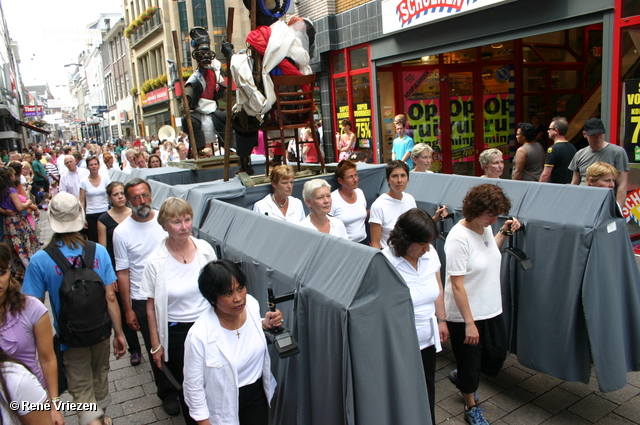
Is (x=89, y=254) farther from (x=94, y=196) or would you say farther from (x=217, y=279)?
(x=94, y=196)

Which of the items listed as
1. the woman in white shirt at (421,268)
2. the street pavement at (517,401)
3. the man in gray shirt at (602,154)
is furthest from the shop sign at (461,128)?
the woman in white shirt at (421,268)

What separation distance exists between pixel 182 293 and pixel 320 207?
1.40 metres

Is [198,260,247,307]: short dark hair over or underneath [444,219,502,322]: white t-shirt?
over

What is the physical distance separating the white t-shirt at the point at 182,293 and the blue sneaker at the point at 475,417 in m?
2.05

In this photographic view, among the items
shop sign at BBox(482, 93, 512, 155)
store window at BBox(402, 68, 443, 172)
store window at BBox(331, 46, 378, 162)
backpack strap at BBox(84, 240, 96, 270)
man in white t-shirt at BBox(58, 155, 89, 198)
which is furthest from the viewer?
store window at BBox(331, 46, 378, 162)

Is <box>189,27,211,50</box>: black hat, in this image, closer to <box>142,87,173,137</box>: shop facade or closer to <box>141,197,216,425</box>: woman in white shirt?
<box>141,197,216,425</box>: woman in white shirt

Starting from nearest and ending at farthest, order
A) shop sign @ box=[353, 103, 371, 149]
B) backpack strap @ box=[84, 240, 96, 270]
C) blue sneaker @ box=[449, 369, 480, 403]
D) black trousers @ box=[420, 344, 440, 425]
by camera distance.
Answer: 1. black trousers @ box=[420, 344, 440, 425]
2. backpack strap @ box=[84, 240, 96, 270]
3. blue sneaker @ box=[449, 369, 480, 403]
4. shop sign @ box=[353, 103, 371, 149]

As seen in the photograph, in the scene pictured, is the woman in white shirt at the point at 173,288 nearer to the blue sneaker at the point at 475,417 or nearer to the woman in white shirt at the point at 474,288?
the woman in white shirt at the point at 474,288

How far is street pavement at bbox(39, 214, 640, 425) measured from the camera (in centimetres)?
368

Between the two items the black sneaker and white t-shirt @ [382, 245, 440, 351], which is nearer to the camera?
white t-shirt @ [382, 245, 440, 351]

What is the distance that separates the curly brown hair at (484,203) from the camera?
3.42m

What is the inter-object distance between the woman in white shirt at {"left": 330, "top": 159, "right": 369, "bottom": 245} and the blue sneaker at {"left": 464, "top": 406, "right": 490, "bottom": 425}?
1942mm

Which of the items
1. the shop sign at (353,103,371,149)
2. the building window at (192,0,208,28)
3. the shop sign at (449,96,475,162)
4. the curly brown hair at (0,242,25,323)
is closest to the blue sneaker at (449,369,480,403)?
the curly brown hair at (0,242,25,323)

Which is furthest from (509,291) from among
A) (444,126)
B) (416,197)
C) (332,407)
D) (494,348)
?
(444,126)
